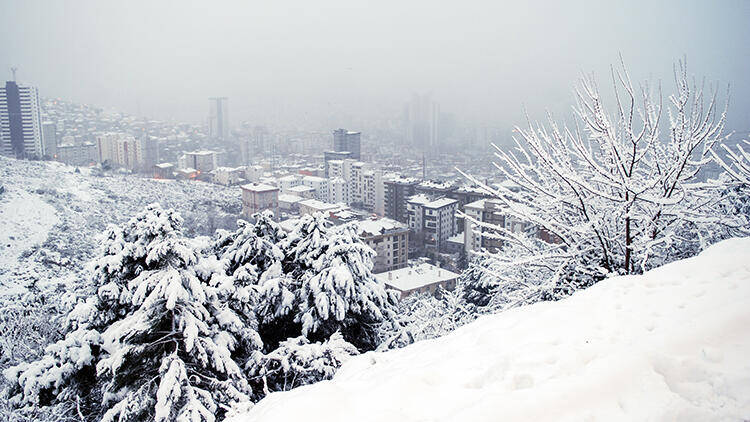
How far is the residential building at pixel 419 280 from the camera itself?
20812 millimetres

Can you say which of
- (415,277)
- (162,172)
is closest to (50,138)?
(162,172)

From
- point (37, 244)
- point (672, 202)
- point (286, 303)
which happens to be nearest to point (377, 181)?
point (37, 244)

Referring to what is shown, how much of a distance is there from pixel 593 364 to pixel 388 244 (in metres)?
25.3

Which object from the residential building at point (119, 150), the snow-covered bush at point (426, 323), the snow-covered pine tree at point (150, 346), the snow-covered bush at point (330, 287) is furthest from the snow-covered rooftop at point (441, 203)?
the residential building at point (119, 150)

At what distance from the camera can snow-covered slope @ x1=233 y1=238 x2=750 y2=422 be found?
1.82 meters

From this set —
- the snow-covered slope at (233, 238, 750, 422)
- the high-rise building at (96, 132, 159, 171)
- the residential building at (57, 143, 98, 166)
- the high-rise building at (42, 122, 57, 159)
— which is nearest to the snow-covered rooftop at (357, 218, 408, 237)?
the snow-covered slope at (233, 238, 750, 422)

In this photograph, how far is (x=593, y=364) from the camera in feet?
6.82

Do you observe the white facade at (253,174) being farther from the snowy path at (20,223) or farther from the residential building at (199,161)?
the snowy path at (20,223)

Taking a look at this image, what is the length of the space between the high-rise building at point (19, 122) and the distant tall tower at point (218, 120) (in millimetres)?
37179

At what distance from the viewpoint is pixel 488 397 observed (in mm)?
2078

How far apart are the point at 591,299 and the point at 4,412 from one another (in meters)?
6.69

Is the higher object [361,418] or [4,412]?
[361,418]

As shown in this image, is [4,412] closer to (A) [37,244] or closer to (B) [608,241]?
(B) [608,241]

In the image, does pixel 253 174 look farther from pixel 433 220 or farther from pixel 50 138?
pixel 433 220
